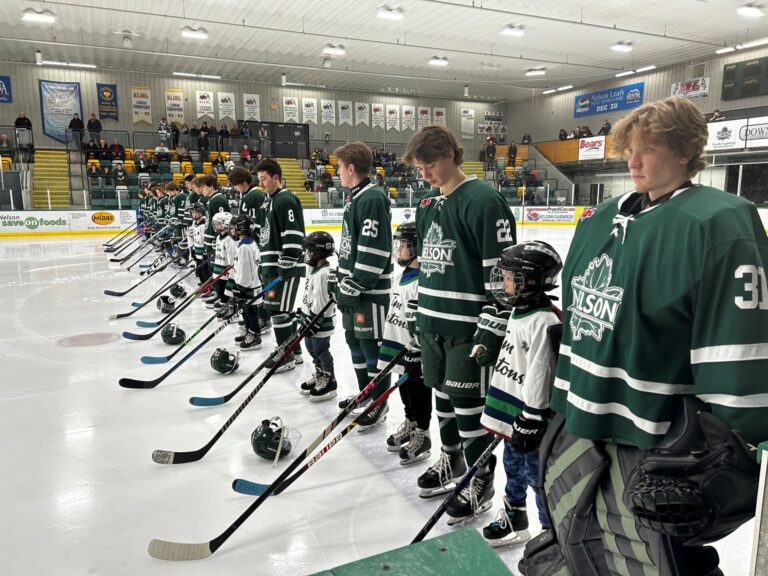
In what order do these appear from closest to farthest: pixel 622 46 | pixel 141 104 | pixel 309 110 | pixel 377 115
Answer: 1. pixel 622 46
2. pixel 141 104
3. pixel 309 110
4. pixel 377 115

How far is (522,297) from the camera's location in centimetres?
180

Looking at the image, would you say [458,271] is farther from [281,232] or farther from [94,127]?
[94,127]

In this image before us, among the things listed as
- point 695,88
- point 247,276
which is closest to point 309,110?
point 695,88

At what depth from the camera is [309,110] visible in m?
22.3

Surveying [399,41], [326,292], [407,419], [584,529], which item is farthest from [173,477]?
[399,41]

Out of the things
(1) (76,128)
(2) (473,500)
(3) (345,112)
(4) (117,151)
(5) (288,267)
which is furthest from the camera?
(3) (345,112)

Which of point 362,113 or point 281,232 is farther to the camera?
point 362,113

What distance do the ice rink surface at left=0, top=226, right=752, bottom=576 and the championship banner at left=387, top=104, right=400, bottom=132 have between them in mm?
20554

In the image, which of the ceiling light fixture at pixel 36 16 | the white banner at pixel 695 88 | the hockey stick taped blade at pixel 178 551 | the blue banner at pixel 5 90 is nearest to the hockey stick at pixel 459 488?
the hockey stick taped blade at pixel 178 551

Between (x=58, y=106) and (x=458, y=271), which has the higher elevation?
(x=58, y=106)

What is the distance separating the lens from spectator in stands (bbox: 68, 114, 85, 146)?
55.2 feet

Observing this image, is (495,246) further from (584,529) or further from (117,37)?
(117,37)

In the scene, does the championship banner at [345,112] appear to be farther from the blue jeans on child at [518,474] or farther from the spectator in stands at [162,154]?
the blue jeans on child at [518,474]

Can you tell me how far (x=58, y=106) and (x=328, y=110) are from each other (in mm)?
9667
